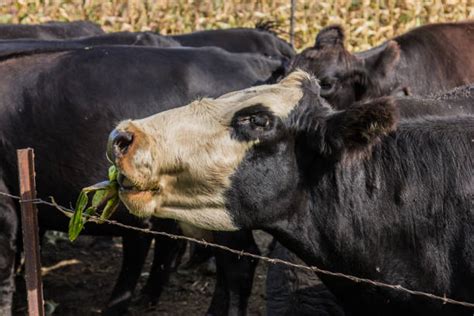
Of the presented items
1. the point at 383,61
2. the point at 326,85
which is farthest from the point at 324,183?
the point at 383,61

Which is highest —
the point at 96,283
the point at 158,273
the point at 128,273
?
the point at 128,273

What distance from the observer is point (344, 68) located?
7.05 meters

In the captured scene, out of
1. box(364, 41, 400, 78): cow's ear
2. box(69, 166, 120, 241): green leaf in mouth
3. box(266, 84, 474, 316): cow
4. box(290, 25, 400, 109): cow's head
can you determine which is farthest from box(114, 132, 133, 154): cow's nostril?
box(364, 41, 400, 78): cow's ear

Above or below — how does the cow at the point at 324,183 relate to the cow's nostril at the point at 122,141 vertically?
below

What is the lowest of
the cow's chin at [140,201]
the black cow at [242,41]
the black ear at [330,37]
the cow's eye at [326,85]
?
the black cow at [242,41]

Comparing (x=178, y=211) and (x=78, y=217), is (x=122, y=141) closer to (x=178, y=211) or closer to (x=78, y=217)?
(x=178, y=211)

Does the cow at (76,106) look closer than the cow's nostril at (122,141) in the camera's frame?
No

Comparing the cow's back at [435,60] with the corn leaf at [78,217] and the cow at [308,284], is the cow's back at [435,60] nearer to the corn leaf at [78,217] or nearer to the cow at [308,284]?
the cow at [308,284]

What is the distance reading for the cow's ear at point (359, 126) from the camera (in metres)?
3.39

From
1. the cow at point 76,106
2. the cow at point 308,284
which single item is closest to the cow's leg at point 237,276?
the cow at point 308,284

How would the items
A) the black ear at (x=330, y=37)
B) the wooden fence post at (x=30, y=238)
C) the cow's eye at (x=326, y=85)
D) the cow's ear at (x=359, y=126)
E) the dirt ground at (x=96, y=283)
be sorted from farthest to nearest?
the black ear at (x=330, y=37) < the cow's eye at (x=326, y=85) < the dirt ground at (x=96, y=283) < the wooden fence post at (x=30, y=238) < the cow's ear at (x=359, y=126)

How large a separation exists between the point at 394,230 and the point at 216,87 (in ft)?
7.55

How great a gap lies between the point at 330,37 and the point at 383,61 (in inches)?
19.8

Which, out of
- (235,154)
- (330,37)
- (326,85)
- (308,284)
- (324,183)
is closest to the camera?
(235,154)
